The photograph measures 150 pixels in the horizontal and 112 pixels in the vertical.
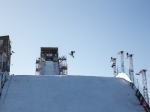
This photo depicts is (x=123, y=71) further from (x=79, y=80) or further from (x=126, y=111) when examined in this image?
(x=126, y=111)

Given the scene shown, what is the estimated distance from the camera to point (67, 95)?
23.6 meters

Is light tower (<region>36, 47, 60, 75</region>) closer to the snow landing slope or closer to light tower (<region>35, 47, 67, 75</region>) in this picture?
light tower (<region>35, 47, 67, 75</region>)

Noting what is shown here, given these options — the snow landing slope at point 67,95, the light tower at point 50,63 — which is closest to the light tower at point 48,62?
the light tower at point 50,63

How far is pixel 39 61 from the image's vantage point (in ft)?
193

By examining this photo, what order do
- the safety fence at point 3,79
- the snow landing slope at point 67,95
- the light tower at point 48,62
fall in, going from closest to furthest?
1. the snow landing slope at point 67,95
2. the safety fence at point 3,79
3. the light tower at point 48,62

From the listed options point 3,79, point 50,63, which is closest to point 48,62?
point 50,63

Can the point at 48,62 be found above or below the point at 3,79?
above

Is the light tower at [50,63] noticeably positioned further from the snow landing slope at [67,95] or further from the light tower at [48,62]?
the snow landing slope at [67,95]

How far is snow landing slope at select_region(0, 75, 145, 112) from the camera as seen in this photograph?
21439 millimetres

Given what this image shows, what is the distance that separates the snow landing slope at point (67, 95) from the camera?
2144 centimetres

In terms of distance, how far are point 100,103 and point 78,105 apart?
6.03 feet

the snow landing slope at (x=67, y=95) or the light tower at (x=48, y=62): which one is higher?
the light tower at (x=48, y=62)

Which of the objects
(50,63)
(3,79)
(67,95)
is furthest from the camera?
(50,63)

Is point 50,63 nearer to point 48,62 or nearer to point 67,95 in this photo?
point 48,62
